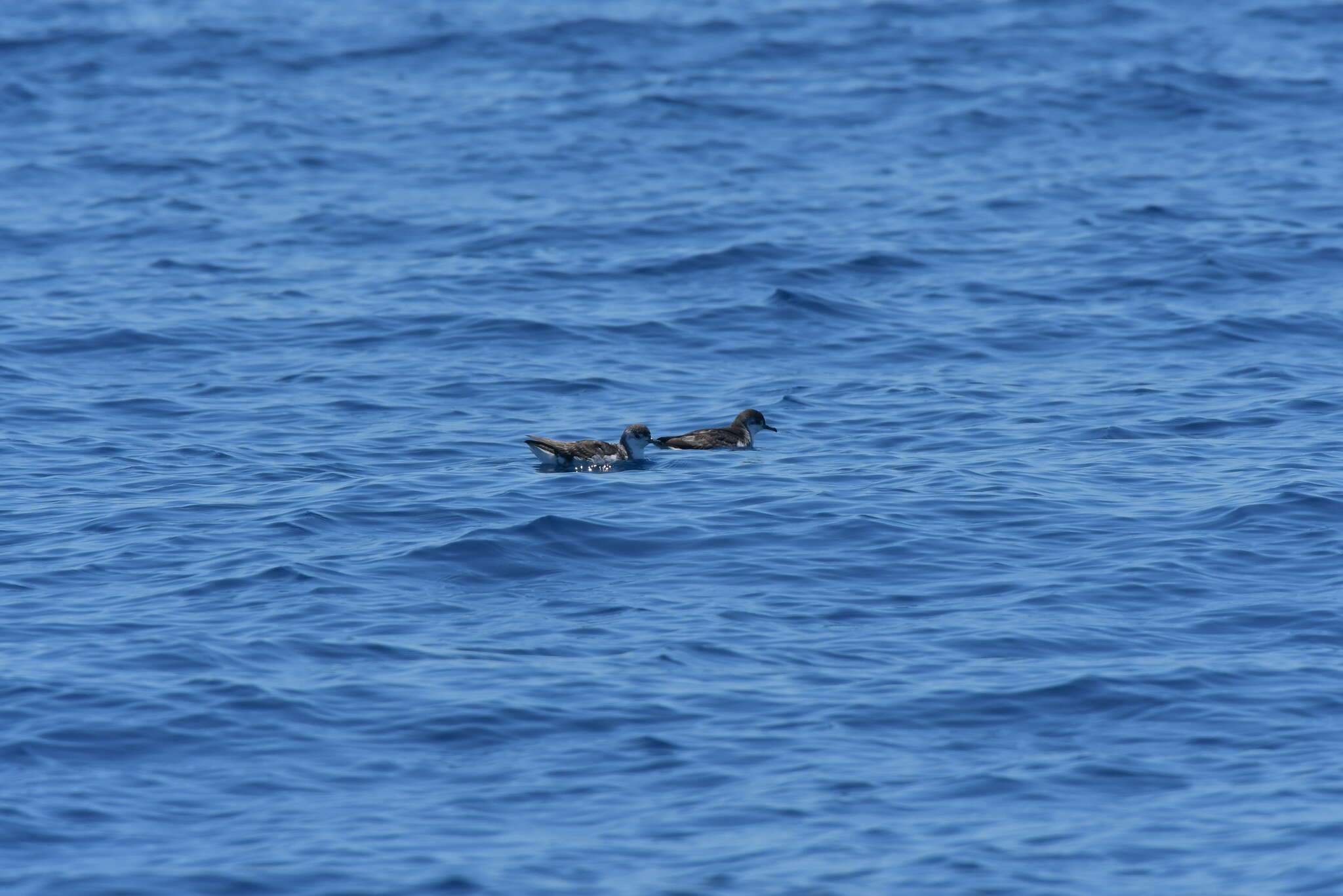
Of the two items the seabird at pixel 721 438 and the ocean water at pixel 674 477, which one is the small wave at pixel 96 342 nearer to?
the ocean water at pixel 674 477

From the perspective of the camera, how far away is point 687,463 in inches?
681

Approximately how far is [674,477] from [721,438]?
2.86 feet

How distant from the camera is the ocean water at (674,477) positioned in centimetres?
970

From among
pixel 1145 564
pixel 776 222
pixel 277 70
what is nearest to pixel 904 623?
pixel 1145 564

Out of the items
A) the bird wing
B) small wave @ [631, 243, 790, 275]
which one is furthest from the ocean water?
the bird wing

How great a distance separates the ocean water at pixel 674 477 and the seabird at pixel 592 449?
0.33 meters

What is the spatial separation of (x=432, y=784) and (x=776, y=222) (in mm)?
17413

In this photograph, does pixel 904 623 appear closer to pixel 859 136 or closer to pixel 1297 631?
pixel 1297 631

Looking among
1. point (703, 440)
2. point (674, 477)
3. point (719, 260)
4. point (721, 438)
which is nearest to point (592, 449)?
point (674, 477)

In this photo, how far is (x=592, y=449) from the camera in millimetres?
16562

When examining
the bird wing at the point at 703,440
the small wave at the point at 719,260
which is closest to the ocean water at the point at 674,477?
the small wave at the point at 719,260

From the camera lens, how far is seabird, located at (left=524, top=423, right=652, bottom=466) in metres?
16.4

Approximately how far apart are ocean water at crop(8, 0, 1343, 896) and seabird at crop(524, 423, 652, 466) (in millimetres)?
328

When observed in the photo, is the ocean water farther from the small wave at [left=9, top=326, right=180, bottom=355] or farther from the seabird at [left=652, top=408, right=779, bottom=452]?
the seabird at [left=652, top=408, right=779, bottom=452]
